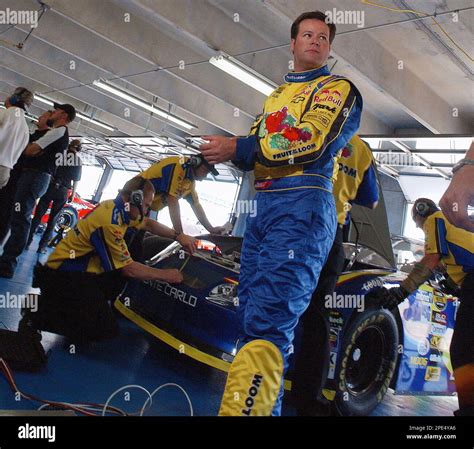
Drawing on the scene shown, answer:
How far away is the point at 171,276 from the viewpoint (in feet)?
9.02

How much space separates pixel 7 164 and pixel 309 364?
3121 mm

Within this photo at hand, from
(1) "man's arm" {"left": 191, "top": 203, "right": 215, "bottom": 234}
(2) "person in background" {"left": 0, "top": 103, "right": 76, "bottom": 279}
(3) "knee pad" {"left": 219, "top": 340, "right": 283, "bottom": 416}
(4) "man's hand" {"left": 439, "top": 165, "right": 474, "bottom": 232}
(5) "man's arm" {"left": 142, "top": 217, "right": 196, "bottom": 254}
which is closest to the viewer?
(4) "man's hand" {"left": 439, "top": 165, "right": 474, "bottom": 232}

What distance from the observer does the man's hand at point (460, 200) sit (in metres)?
1.27

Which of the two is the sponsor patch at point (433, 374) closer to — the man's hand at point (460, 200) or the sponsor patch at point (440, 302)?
the sponsor patch at point (440, 302)

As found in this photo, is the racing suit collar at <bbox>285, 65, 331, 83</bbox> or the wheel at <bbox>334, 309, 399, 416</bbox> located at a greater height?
the racing suit collar at <bbox>285, 65, 331, 83</bbox>

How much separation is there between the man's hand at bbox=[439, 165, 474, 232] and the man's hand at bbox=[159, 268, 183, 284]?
5.77 ft

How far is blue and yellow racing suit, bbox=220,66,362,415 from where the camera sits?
1479 mm

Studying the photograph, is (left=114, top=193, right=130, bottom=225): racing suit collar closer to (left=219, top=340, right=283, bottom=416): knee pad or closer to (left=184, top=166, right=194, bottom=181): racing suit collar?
(left=184, top=166, right=194, bottom=181): racing suit collar

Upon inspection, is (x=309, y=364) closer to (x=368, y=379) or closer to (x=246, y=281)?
(x=246, y=281)

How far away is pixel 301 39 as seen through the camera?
193 cm

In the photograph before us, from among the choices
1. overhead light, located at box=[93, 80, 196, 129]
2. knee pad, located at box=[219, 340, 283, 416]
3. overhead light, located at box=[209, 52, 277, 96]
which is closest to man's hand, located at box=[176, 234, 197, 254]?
knee pad, located at box=[219, 340, 283, 416]

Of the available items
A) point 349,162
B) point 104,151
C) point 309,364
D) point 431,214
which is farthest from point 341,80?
point 104,151
